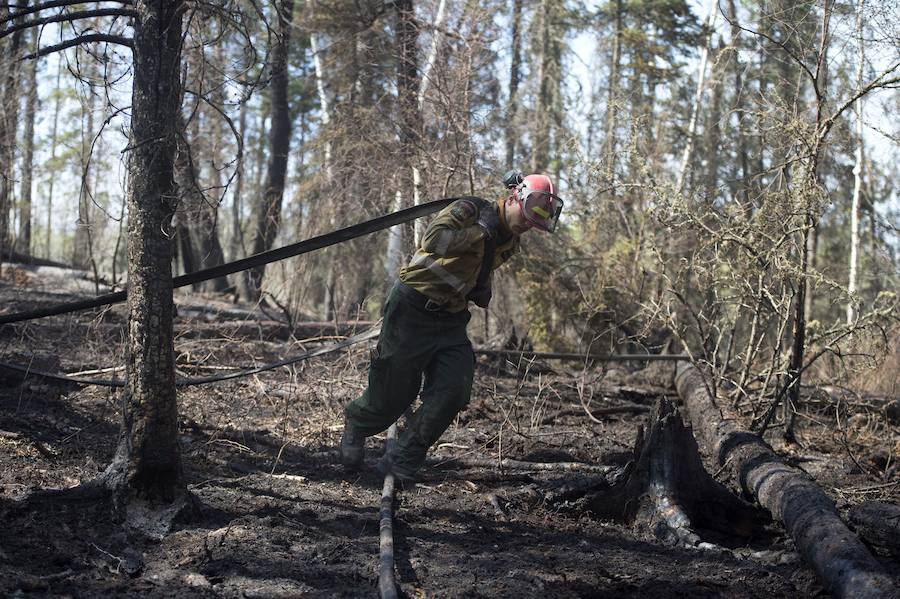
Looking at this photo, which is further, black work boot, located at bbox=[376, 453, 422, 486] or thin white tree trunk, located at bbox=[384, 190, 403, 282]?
thin white tree trunk, located at bbox=[384, 190, 403, 282]

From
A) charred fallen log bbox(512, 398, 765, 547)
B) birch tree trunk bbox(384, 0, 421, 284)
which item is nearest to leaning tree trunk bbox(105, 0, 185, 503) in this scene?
charred fallen log bbox(512, 398, 765, 547)

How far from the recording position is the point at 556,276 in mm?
12633

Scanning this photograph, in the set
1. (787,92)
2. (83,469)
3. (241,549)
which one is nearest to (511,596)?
(241,549)

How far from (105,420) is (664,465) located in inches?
160

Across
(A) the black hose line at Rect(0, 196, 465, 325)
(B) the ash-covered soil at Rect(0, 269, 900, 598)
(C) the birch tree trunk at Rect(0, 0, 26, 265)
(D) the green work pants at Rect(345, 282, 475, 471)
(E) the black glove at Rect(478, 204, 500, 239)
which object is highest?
(C) the birch tree trunk at Rect(0, 0, 26, 265)

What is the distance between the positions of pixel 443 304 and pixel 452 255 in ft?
1.08

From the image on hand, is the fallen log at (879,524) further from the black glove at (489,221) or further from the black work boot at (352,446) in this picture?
the black work boot at (352,446)

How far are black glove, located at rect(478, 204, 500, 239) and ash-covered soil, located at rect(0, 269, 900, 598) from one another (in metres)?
1.65

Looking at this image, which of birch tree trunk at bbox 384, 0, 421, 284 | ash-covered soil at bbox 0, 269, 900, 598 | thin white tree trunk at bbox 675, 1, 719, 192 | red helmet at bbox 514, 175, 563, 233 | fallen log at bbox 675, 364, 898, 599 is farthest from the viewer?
thin white tree trunk at bbox 675, 1, 719, 192

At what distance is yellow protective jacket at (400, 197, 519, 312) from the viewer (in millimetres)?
4926

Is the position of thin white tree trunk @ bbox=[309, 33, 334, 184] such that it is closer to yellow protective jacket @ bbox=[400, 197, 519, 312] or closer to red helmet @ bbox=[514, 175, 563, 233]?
yellow protective jacket @ bbox=[400, 197, 519, 312]

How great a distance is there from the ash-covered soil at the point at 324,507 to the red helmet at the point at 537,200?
170 cm

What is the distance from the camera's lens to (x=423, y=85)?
1227cm

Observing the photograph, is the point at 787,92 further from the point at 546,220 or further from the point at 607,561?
the point at 607,561
